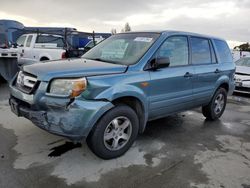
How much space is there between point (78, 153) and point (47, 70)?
4.13 ft

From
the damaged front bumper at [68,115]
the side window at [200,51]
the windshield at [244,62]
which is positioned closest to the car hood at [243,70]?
the windshield at [244,62]

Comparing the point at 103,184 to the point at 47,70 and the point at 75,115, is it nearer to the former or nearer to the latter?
the point at 75,115

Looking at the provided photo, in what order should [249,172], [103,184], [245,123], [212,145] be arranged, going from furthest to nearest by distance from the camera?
[245,123] → [212,145] → [249,172] → [103,184]

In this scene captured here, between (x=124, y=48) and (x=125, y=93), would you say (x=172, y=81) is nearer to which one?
(x=124, y=48)

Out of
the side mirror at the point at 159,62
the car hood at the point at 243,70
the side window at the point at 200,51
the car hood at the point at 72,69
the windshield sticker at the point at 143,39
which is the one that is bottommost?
the car hood at the point at 243,70

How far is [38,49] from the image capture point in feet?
37.5

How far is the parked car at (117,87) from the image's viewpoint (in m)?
3.09

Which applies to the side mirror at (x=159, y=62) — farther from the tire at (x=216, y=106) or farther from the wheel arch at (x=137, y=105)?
the tire at (x=216, y=106)

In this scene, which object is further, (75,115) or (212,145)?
(212,145)

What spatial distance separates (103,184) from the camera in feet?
9.68

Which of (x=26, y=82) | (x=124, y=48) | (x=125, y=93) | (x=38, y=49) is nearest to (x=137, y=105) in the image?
(x=125, y=93)

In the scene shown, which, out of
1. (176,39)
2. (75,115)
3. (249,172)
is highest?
(176,39)

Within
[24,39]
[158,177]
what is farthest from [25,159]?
[24,39]

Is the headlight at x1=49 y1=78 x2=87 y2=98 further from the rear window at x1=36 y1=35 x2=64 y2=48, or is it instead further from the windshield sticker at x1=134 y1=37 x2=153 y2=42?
the rear window at x1=36 y1=35 x2=64 y2=48
